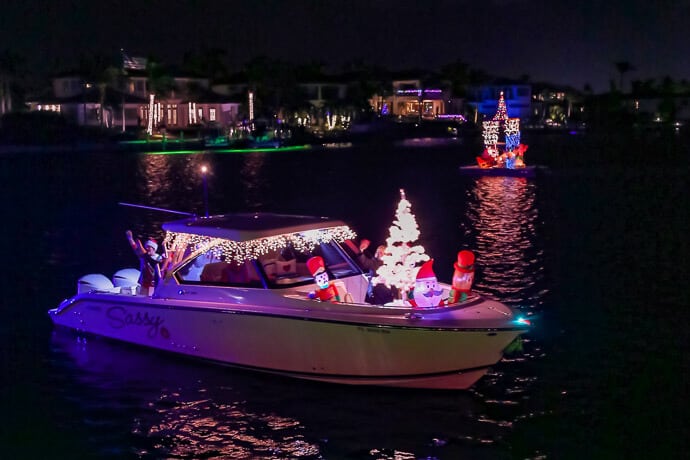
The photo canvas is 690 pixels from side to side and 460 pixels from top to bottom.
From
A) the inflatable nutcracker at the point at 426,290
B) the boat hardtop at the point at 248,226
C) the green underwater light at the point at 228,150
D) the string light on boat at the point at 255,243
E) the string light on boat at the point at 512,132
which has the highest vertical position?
the string light on boat at the point at 512,132

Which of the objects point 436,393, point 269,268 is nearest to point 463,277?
point 436,393

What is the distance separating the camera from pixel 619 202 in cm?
3747

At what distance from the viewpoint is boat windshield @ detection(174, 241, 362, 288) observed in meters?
12.2

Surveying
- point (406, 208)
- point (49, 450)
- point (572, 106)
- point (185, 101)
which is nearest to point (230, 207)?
point (406, 208)

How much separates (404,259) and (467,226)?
17.7m

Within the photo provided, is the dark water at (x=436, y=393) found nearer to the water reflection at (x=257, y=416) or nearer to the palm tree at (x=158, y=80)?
the water reflection at (x=257, y=416)

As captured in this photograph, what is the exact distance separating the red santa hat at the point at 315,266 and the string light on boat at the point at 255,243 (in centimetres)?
70

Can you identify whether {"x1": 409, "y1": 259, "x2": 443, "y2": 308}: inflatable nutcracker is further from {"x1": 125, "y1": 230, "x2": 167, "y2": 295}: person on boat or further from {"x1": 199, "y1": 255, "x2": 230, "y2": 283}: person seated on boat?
{"x1": 125, "y1": 230, "x2": 167, "y2": 295}: person on boat

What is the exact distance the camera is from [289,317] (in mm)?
11445

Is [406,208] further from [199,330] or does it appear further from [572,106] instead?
[572,106]

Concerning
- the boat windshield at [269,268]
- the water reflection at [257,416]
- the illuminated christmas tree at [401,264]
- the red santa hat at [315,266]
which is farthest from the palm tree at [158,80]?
the red santa hat at [315,266]

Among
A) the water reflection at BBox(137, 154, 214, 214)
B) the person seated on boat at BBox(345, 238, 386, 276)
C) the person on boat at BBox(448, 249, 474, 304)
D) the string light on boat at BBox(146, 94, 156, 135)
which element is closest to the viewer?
the person on boat at BBox(448, 249, 474, 304)

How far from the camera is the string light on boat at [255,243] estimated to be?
1240 centimetres

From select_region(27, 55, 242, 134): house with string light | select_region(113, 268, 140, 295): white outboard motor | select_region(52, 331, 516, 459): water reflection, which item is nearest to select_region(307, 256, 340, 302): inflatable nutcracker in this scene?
select_region(52, 331, 516, 459): water reflection
